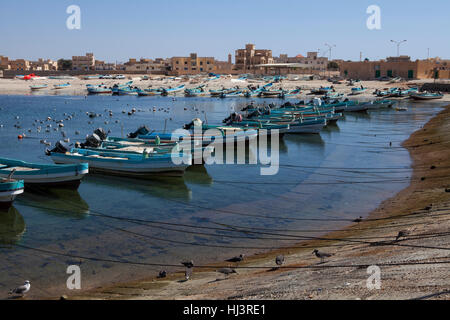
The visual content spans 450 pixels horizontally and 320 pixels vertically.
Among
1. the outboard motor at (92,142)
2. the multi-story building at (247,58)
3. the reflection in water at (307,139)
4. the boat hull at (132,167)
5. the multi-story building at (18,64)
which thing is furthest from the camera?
the multi-story building at (18,64)

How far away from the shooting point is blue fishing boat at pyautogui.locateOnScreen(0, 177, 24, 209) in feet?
54.3

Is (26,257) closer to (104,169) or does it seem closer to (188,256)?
(188,256)

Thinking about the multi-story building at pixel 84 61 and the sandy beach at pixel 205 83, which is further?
the multi-story building at pixel 84 61

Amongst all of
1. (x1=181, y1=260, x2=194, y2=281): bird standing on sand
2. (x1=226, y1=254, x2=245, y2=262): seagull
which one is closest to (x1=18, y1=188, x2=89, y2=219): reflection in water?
(x1=181, y1=260, x2=194, y2=281): bird standing on sand

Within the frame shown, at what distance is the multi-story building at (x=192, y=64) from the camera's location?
143m

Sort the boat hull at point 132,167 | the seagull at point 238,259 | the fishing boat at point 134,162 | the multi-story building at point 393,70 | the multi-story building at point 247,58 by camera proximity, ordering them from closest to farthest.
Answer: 1. the seagull at point 238,259
2. the fishing boat at point 134,162
3. the boat hull at point 132,167
4. the multi-story building at point 393,70
5. the multi-story building at point 247,58

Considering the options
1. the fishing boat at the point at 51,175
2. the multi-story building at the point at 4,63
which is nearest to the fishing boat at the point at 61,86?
the multi-story building at the point at 4,63

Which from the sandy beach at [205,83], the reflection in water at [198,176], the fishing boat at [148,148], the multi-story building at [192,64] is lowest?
the reflection in water at [198,176]

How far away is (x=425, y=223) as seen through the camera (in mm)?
12898

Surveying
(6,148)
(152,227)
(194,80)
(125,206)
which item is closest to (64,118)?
(6,148)

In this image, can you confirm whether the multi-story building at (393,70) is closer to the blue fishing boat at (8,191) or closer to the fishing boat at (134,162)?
the fishing boat at (134,162)

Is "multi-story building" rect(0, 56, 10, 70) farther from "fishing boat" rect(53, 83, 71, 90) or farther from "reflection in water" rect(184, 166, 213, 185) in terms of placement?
"reflection in water" rect(184, 166, 213, 185)

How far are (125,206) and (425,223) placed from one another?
10537 mm

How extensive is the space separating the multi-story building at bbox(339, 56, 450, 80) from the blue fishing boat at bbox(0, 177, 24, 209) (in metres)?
92.6
